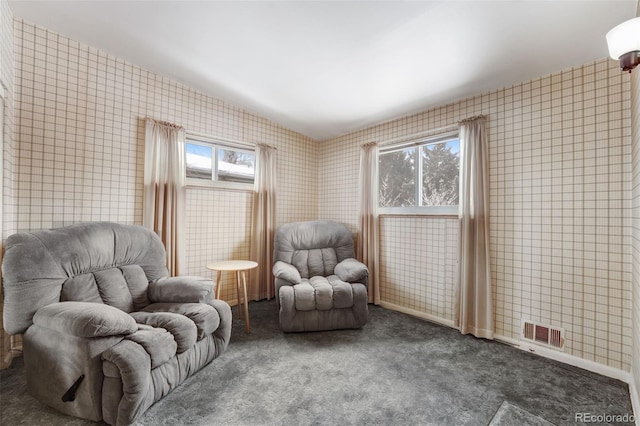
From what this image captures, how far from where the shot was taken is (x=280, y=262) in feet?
9.79

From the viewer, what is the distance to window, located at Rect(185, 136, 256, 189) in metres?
2.90

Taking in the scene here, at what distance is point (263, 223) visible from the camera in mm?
3377

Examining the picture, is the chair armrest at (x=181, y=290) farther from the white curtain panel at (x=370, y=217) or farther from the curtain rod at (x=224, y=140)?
the white curtain panel at (x=370, y=217)

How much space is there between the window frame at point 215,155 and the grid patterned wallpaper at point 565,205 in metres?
2.39

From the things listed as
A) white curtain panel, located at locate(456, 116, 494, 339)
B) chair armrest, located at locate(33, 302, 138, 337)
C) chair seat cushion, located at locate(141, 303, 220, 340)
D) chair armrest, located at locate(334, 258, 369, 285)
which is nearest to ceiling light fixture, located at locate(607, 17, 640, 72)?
white curtain panel, located at locate(456, 116, 494, 339)

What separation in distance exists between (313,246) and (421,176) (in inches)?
61.5

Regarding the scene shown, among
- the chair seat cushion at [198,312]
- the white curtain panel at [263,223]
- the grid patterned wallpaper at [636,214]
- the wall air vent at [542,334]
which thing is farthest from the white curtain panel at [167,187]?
the grid patterned wallpaper at [636,214]

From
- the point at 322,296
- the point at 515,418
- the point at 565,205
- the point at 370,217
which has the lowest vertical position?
the point at 515,418

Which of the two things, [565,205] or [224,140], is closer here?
[565,205]

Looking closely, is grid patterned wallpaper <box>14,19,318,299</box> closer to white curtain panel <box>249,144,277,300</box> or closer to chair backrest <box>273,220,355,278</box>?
white curtain panel <box>249,144,277,300</box>

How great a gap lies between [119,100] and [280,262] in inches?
87.4

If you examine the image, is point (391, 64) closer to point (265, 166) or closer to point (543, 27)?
point (543, 27)

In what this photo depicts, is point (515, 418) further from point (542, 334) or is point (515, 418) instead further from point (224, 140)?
point (224, 140)

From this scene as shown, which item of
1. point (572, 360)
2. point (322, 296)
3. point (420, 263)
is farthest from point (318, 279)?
point (572, 360)
